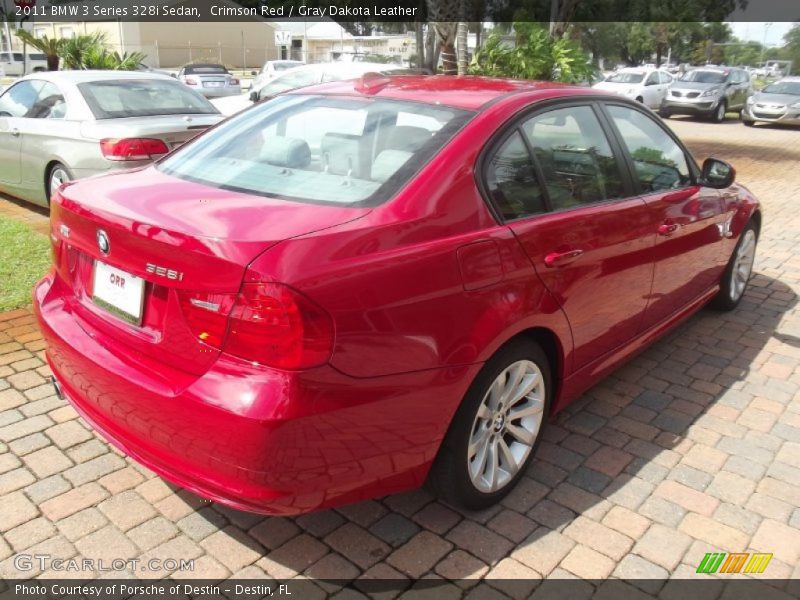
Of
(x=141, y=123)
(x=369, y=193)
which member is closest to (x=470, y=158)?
(x=369, y=193)

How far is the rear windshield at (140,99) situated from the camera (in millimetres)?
6680

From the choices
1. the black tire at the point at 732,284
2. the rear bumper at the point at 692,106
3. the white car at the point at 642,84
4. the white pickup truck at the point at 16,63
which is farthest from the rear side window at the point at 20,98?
the white pickup truck at the point at 16,63

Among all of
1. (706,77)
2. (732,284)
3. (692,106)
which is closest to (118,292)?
(732,284)

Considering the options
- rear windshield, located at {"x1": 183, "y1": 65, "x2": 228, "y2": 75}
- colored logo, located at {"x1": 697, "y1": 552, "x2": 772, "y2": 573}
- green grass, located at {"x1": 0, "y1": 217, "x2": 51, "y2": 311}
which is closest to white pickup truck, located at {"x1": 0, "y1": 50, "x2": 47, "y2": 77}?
rear windshield, located at {"x1": 183, "y1": 65, "x2": 228, "y2": 75}

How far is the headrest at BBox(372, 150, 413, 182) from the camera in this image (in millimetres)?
2589

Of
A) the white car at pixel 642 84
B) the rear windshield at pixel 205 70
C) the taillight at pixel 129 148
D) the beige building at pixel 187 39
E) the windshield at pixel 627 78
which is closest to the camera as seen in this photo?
the taillight at pixel 129 148

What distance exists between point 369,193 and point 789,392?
3062 mm

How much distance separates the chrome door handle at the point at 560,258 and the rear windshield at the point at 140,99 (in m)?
5.19

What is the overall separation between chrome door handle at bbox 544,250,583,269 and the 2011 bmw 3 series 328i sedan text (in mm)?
12

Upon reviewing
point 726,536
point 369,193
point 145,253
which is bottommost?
point 726,536

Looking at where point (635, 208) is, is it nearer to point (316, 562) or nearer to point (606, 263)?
point (606, 263)

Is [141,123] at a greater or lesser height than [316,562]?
greater

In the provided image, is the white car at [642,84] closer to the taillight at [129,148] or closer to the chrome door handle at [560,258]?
the taillight at [129,148]

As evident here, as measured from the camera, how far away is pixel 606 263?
3199 mm
